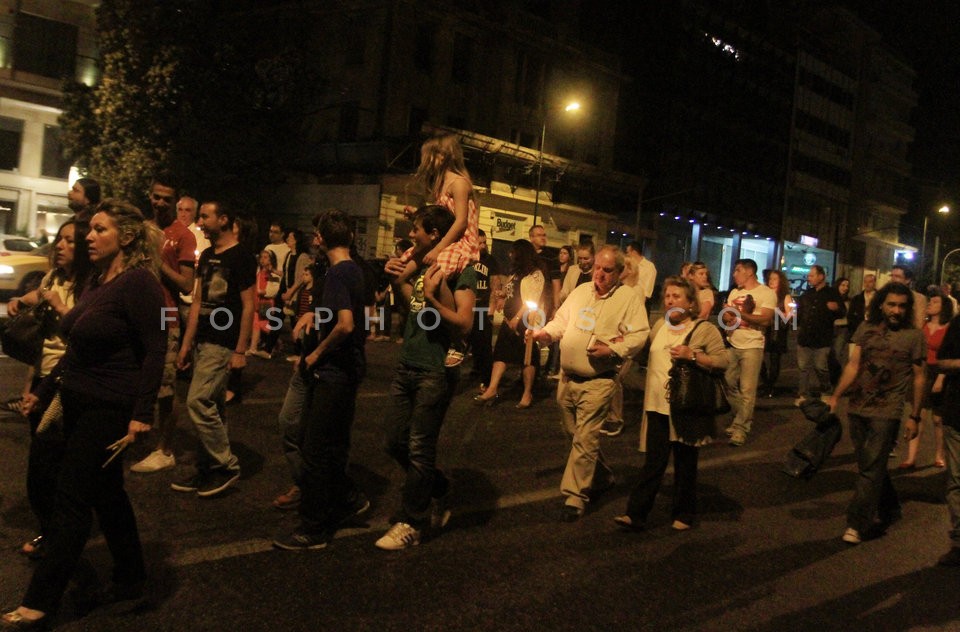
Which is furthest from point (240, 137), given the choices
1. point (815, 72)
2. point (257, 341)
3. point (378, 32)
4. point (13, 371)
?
point (815, 72)

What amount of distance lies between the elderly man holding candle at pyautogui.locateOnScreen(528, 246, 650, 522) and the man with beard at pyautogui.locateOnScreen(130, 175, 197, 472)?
99.0 inches

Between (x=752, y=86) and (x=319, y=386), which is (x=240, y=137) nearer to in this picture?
(x=319, y=386)

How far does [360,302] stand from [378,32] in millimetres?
31362

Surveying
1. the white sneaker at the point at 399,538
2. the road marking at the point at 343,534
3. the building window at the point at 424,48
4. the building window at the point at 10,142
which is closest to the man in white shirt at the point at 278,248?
the road marking at the point at 343,534

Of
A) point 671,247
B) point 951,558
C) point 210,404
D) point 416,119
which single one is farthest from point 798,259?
point 210,404

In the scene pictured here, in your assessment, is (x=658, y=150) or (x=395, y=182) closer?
(x=395, y=182)

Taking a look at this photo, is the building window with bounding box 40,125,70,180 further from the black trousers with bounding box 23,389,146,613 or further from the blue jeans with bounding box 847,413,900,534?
the blue jeans with bounding box 847,413,900,534

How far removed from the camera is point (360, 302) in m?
4.85

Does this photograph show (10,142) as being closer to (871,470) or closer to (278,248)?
(278,248)

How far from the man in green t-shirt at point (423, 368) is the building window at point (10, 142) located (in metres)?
34.0

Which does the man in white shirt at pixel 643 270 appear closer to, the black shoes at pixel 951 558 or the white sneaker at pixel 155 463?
the black shoes at pixel 951 558

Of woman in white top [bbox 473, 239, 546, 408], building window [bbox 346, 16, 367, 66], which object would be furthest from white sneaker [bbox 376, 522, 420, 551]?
building window [bbox 346, 16, 367, 66]

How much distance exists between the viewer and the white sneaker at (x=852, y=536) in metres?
5.87

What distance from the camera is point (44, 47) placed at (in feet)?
108
